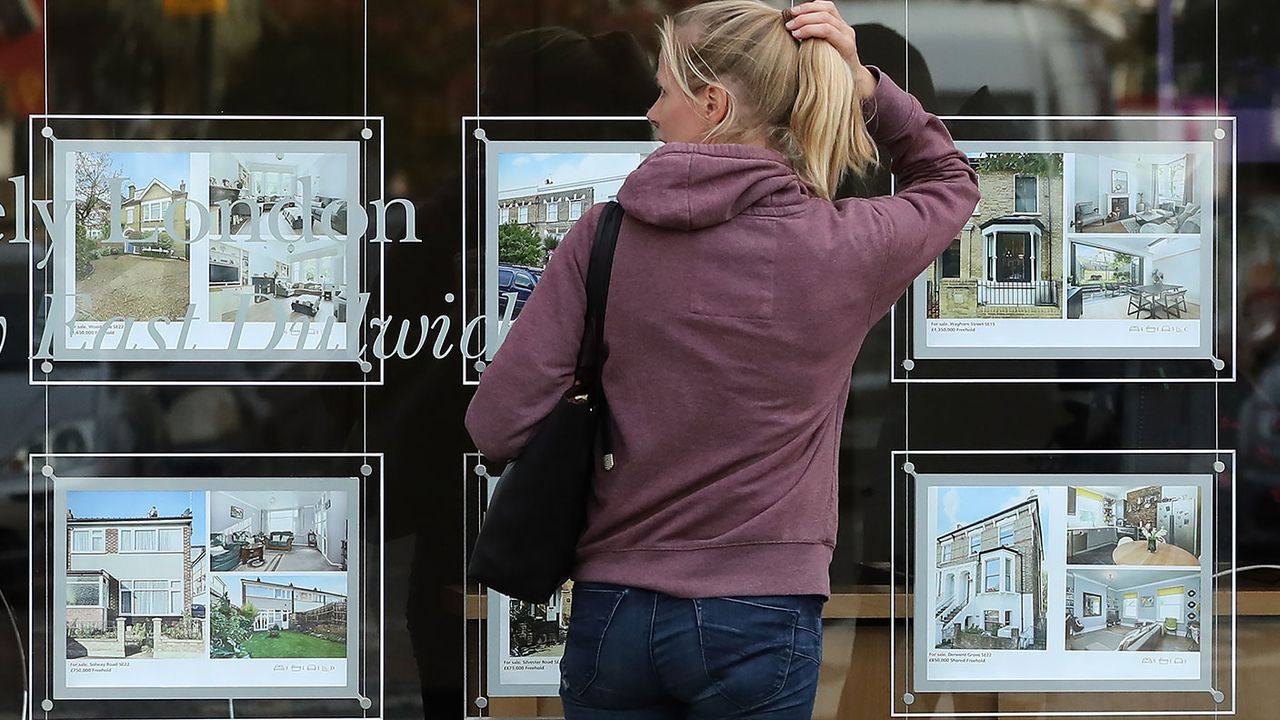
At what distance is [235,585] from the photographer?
3.11 meters

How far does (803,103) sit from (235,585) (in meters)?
1.92

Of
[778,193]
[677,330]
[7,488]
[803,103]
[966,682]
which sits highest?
[803,103]

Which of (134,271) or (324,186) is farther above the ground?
(324,186)

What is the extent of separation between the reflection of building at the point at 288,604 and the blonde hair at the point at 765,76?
1.72m

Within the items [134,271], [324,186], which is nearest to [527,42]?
[324,186]

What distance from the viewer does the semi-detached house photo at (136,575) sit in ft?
10.1

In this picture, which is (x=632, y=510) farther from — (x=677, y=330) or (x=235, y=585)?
(x=235, y=585)

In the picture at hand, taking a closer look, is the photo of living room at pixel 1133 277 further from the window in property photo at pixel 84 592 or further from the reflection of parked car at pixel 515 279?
the window in property photo at pixel 84 592

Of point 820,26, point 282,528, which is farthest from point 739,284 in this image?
point 282,528

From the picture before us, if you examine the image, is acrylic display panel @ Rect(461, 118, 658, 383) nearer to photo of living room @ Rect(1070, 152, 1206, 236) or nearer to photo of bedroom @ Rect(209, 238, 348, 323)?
photo of bedroom @ Rect(209, 238, 348, 323)

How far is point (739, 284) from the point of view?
173cm

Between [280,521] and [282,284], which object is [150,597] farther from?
[282,284]

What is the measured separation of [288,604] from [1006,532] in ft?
5.31

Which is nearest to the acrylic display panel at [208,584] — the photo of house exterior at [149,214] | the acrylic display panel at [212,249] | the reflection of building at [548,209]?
the acrylic display panel at [212,249]
